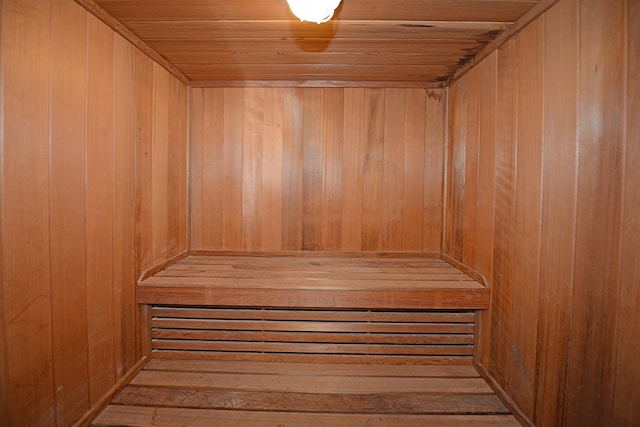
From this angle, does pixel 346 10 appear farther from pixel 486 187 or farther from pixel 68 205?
pixel 68 205

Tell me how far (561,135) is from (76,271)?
1.95 metres

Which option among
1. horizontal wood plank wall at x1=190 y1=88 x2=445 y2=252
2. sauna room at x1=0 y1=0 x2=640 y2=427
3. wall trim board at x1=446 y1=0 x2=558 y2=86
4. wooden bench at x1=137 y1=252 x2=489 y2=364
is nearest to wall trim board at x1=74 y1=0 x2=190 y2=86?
sauna room at x1=0 y1=0 x2=640 y2=427

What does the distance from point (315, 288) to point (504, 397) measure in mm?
1033

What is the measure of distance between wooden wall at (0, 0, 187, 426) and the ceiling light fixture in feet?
2.85

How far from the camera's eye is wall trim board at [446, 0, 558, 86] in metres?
1.27

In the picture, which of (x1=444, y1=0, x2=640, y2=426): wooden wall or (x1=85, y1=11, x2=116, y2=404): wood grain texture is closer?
(x1=444, y1=0, x2=640, y2=426): wooden wall

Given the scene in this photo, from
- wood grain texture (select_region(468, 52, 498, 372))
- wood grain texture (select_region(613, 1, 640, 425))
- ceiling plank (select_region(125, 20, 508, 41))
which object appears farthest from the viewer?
A: wood grain texture (select_region(468, 52, 498, 372))

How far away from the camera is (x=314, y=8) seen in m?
1.21

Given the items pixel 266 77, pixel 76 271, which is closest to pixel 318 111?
pixel 266 77

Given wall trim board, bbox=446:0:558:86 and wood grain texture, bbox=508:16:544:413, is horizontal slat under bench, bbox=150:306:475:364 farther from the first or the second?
wall trim board, bbox=446:0:558:86

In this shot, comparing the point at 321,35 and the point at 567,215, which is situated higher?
the point at 321,35

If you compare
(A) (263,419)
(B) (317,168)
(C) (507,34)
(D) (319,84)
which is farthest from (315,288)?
(C) (507,34)

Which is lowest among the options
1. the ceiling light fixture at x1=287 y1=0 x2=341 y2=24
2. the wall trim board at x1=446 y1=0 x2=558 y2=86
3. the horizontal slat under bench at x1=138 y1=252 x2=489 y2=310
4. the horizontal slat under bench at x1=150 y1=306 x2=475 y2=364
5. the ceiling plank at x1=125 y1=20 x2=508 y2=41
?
the horizontal slat under bench at x1=150 y1=306 x2=475 y2=364

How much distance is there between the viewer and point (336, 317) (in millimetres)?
1784
